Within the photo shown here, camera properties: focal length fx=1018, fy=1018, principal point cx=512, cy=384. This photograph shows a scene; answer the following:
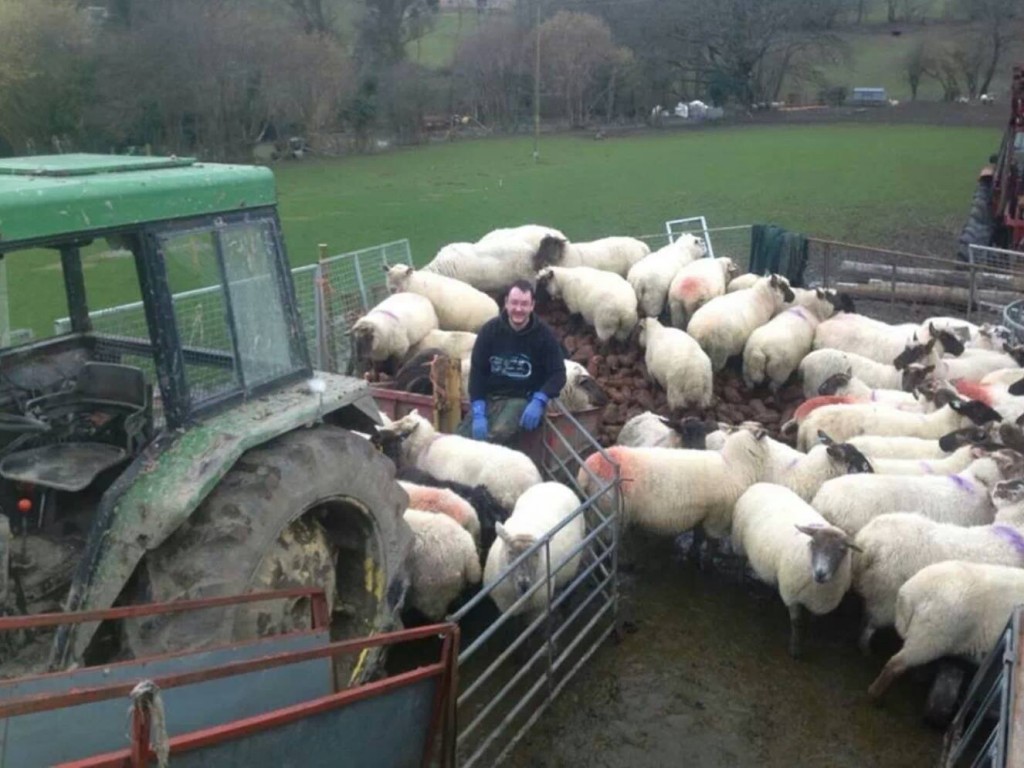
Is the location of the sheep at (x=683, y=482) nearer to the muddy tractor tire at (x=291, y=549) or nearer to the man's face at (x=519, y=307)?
the man's face at (x=519, y=307)

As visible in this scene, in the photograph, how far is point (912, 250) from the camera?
19.9 meters

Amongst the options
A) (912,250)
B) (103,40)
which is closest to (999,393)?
(912,250)

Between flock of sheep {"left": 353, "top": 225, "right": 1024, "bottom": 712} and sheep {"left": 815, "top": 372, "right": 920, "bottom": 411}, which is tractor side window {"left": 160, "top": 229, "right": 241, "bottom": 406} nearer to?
flock of sheep {"left": 353, "top": 225, "right": 1024, "bottom": 712}

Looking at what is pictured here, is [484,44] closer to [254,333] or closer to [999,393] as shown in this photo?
[999,393]

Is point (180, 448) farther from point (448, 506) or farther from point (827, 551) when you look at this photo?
point (827, 551)

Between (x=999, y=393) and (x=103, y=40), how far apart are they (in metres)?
37.3

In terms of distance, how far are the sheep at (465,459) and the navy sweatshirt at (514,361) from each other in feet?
1.51

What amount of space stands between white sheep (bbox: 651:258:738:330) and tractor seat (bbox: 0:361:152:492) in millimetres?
7492

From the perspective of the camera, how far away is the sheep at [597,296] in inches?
425

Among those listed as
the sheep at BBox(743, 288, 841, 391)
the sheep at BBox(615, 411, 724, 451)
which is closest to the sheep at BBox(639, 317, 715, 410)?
the sheep at BBox(743, 288, 841, 391)

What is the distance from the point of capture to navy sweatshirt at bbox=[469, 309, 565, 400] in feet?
24.5

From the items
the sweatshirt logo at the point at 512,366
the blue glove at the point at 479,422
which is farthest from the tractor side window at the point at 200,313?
the sweatshirt logo at the point at 512,366

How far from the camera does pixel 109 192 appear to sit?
3.68 meters

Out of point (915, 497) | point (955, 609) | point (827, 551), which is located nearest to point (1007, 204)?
point (915, 497)
